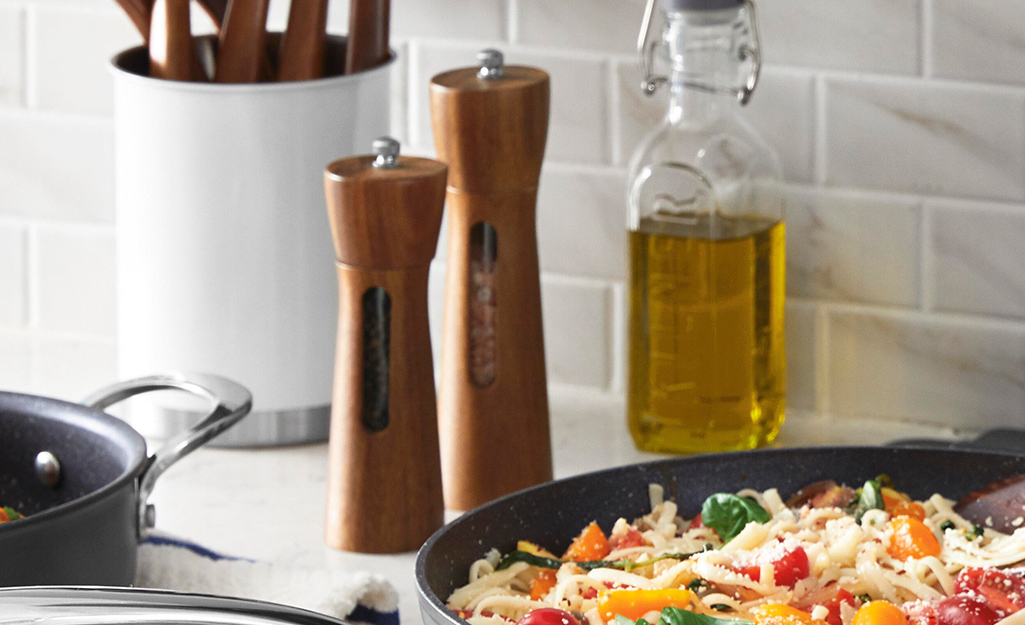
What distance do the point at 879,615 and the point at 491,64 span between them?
50 cm

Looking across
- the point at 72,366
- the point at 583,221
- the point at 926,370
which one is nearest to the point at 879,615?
the point at 926,370

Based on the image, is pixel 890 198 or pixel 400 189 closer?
pixel 400 189

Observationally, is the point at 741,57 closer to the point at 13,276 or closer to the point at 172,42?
the point at 172,42

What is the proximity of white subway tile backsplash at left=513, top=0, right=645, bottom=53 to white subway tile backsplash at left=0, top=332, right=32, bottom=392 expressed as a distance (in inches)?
23.8

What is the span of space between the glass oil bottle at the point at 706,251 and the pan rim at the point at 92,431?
1.50 ft

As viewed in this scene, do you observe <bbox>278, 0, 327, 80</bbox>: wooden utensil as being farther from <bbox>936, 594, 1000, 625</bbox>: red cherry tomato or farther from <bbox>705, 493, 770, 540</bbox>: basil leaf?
<bbox>936, 594, 1000, 625</bbox>: red cherry tomato

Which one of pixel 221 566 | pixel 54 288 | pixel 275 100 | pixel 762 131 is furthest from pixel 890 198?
pixel 54 288

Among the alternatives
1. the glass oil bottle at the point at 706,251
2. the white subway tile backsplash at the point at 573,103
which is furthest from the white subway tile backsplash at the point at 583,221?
the glass oil bottle at the point at 706,251

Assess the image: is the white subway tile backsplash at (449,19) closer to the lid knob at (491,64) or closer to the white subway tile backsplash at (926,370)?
the lid knob at (491,64)

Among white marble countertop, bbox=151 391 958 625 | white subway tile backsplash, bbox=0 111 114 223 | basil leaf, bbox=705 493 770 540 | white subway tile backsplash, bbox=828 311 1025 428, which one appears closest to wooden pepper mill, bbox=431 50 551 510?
Answer: white marble countertop, bbox=151 391 958 625

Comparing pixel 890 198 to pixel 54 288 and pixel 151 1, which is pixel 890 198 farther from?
pixel 54 288

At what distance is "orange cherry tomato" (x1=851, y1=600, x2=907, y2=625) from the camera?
70 centimetres

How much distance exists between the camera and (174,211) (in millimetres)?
1124

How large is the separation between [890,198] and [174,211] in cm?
59
